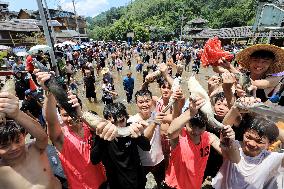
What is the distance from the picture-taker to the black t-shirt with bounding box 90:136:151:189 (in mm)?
2732

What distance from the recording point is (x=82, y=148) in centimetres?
289

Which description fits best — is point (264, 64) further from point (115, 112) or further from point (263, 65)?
point (115, 112)

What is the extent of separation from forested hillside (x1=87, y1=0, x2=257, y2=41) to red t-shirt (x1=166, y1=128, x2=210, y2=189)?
6774cm

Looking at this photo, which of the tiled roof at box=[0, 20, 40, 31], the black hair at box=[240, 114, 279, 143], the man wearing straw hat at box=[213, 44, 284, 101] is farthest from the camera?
the tiled roof at box=[0, 20, 40, 31]

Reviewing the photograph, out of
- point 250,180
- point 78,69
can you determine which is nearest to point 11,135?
point 250,180

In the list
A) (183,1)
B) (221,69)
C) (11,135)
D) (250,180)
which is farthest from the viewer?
(183,1)

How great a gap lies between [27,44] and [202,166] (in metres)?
39.2

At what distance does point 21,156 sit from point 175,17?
333 feet

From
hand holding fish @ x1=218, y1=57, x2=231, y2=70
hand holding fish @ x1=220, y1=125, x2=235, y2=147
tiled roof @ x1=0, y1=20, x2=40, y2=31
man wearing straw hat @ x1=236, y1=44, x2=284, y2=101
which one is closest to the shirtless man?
hand holding fish @ x1=220, y1=125, x2=235, y2=147

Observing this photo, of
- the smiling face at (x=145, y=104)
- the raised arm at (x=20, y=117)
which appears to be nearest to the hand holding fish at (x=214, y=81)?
the smiling face at (x=145, y=104)

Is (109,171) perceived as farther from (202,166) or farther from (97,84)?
(97,84)

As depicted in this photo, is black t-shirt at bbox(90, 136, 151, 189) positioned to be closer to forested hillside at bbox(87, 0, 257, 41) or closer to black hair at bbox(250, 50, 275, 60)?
black hair at bbox(250, 50, 275, 60)

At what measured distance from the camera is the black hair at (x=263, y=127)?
2.53 metres

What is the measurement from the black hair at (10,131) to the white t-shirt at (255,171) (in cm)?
220
